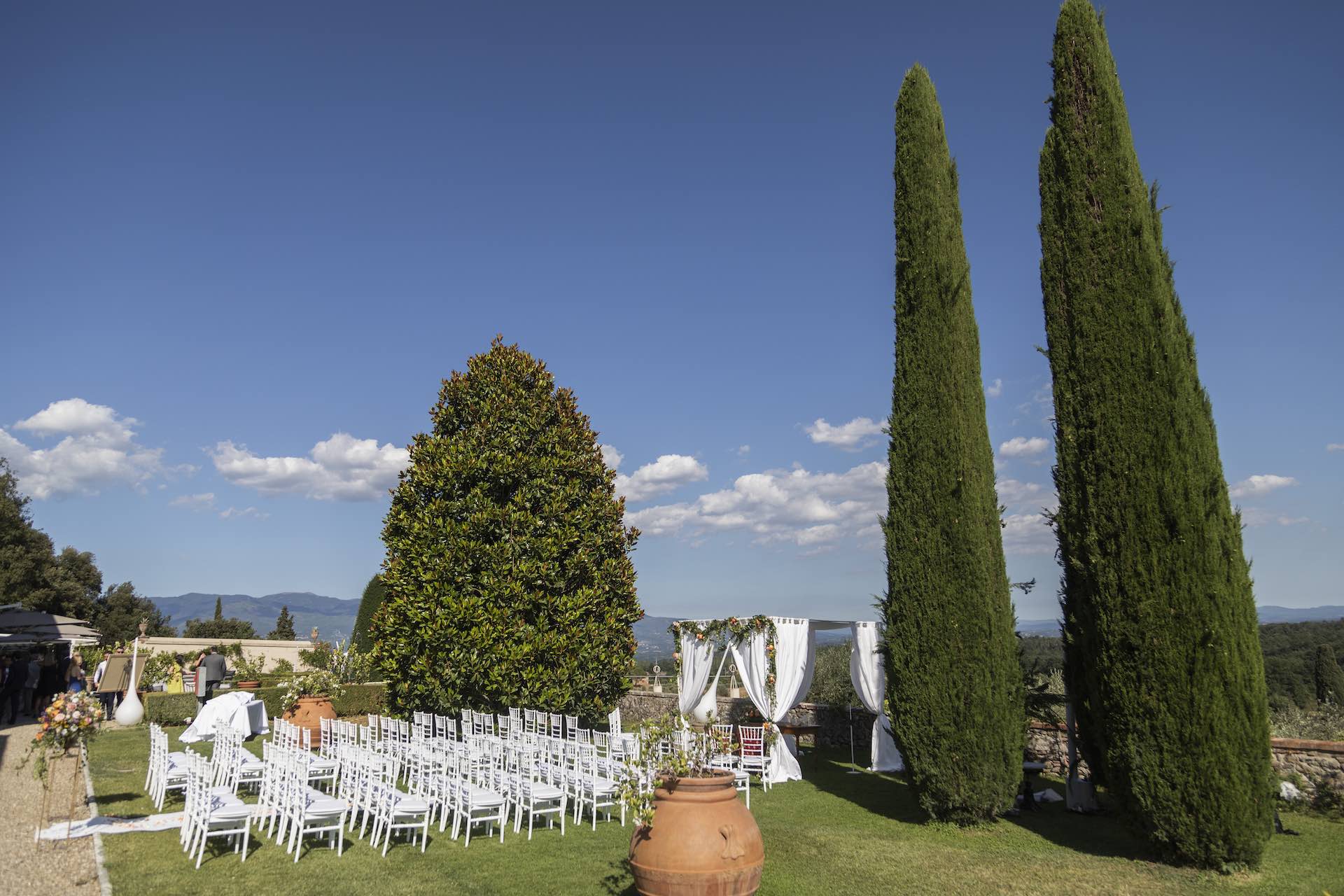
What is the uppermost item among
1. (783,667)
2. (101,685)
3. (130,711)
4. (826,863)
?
(783,667)

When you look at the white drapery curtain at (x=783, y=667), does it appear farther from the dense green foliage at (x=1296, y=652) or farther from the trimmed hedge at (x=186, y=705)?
the dense green foliage at (x=1296, y=652)

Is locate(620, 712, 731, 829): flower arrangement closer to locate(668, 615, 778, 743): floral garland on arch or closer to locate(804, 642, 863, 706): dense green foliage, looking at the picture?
locate(668, 615, 778, 743): floral garland on arch

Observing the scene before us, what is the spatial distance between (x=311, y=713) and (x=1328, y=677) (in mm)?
20118

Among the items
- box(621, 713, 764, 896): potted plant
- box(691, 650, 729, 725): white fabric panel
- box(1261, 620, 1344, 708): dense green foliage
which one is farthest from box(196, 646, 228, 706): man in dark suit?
box(1261, 620, 1344, 708): dense green foliage

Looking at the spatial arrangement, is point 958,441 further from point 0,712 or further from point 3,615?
point 0,712

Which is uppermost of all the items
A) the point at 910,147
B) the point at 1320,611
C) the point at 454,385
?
the point at 910,147

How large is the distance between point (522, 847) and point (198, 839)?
9.66 ft

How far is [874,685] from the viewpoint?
13008 millimetres

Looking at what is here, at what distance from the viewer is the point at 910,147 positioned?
10.1 m

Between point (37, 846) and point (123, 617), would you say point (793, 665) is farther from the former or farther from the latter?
point (123, 617)

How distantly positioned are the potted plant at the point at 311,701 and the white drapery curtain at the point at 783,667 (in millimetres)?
7590

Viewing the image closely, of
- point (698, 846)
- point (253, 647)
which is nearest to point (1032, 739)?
point (698, 846)

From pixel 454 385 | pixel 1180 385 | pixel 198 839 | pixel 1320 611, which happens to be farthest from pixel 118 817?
pixel 1320 611

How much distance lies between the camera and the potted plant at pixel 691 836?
4.99m
